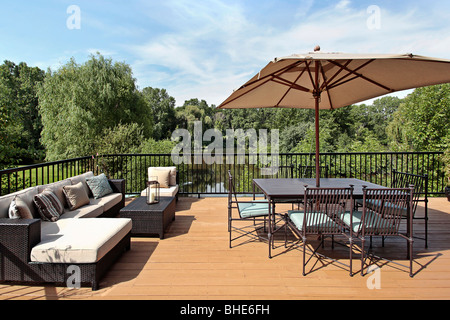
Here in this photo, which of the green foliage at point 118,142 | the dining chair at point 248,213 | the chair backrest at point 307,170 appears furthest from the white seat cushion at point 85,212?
the green foliage at point 118,142

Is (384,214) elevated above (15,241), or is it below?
above

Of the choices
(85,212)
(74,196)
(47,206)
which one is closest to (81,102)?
(74,196)

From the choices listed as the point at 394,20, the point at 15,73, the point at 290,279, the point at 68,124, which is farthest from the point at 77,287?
the point at 15,73

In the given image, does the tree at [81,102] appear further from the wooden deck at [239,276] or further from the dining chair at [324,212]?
the dining chair at [324,212]

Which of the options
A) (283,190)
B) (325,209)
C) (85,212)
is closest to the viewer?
(325,209)


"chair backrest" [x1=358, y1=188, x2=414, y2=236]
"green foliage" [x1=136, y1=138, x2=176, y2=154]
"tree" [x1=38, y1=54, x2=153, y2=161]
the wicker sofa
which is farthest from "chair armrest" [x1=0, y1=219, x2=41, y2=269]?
"tree" [x1=38, y1=54, x2=153, y2=161]

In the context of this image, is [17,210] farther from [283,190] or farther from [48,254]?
[283,190]

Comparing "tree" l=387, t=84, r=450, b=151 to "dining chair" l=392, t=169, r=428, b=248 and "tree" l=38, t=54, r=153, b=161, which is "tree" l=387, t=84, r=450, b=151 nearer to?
"dining chair" l=392, t=169, r=428, b=248

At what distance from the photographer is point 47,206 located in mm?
2799

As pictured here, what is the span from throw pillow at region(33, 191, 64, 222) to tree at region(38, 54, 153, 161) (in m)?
15.0

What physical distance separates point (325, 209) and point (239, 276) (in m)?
1.05

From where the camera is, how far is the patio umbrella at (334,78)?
2346 mm

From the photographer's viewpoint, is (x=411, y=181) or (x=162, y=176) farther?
(x=162, y=176)

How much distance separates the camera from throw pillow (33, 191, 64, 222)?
276cm
